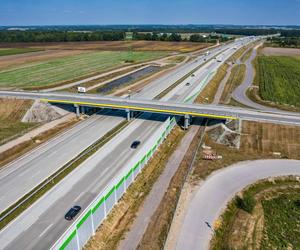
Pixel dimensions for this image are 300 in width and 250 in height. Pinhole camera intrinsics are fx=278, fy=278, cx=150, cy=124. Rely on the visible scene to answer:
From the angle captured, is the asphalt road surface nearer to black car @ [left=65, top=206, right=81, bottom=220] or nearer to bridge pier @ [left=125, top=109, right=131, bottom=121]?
bridge pier @ [left=125, top=109, right=131, bottom=121]

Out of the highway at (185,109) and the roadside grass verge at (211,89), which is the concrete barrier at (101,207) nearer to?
the highway at (185,109)

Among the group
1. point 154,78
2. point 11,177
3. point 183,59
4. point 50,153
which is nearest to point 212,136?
point 50,153

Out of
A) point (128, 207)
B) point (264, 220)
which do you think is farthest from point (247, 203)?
point (128, 207)

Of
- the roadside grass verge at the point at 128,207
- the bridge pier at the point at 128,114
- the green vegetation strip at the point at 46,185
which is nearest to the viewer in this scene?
the roadside grass verge at the point at 128,207

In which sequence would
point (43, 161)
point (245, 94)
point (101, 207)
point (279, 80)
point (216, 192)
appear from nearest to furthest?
point (101, 207)
point (216, 192)
point (43, 161)
point (245, 94)
point (279, 80)

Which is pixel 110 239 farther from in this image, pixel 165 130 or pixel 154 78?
pixel 154 78

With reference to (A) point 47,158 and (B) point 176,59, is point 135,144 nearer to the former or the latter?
(A) point 47,158

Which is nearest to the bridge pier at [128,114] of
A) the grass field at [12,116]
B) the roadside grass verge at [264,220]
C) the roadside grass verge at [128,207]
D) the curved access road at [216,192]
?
the roadside grass verge at [128,207]
